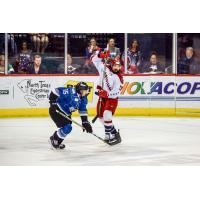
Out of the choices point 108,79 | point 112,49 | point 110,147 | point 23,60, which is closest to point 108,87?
point 108,79

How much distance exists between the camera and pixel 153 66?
3561mm

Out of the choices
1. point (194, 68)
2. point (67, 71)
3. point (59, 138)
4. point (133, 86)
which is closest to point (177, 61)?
point (194, 68)

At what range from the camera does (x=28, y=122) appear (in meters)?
3.49

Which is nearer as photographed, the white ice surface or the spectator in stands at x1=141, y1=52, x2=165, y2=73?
the white ice surface

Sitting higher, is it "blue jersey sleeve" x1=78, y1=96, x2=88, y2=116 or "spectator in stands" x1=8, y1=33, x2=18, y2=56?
"spectator in stands" x1=8, y1=33, x2=18, y2=56

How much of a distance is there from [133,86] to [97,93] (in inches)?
10.9

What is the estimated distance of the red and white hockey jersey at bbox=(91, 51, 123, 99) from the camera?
348 cm

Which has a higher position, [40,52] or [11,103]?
[40,52]

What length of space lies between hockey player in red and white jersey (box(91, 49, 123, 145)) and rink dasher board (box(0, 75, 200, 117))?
45mm

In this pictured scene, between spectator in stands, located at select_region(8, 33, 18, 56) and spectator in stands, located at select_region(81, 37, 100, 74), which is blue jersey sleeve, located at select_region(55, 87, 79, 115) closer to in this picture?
spectator in stands, located at select_region(81, 37, 100, 74)

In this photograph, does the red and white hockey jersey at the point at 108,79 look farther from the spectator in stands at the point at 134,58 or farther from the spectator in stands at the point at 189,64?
the spectator in stands at the point at 189,64

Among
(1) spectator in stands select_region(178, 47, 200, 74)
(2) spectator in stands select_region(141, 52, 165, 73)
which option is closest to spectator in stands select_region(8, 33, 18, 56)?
(2) spectator in stands select_region(141, 52, 165, 73)
